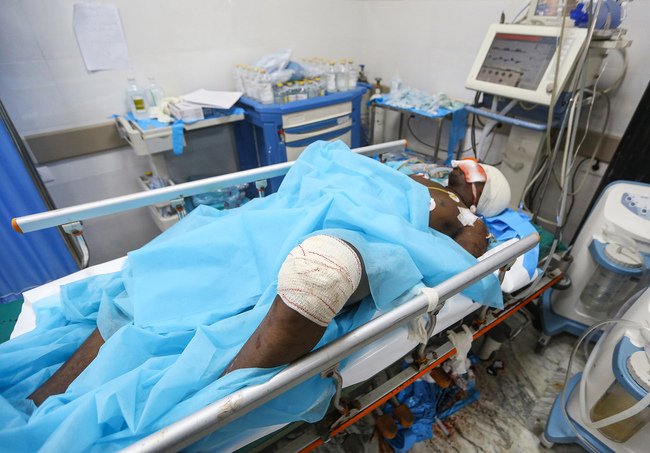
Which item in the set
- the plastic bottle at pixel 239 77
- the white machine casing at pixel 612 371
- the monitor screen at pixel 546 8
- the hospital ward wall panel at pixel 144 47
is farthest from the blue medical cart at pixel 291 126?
the white machine casing at pixel 612 371

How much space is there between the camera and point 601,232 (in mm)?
1426

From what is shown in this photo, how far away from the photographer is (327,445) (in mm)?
1399

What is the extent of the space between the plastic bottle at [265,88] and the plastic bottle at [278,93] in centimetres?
6

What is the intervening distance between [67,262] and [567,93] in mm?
2833

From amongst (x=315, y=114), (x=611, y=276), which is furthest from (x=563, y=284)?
(x=315, y=114)

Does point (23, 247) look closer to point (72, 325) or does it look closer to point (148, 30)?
point (72, 325)

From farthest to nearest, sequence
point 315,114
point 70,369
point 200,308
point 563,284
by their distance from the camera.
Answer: point 315,114
point 563,284
point 200,308
point 70,369

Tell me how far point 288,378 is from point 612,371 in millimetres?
1153

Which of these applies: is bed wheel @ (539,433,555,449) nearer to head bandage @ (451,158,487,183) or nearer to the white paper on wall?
head bandage @ (451,158,487,183)

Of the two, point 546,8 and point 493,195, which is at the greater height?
point 546,8

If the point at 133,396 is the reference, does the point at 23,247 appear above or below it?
below

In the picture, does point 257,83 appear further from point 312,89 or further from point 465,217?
point 465,217

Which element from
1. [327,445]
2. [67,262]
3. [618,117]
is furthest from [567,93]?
[67,262]

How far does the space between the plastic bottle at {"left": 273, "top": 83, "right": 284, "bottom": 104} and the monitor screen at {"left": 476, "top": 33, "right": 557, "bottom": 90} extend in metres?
1.19
